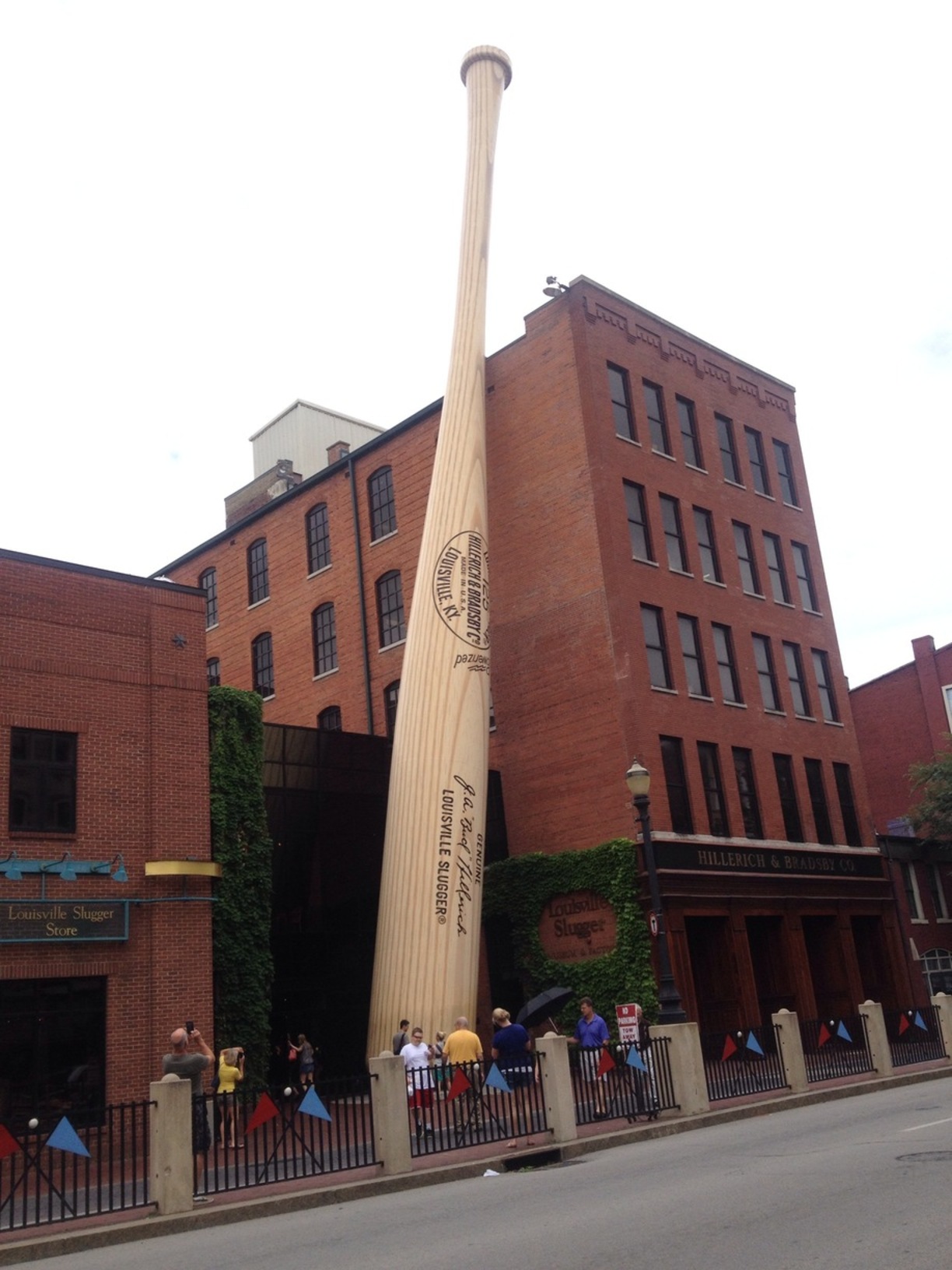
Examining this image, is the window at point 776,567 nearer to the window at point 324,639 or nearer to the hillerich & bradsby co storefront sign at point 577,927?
the hillerich & bradsby co storefront sign at point 577,927

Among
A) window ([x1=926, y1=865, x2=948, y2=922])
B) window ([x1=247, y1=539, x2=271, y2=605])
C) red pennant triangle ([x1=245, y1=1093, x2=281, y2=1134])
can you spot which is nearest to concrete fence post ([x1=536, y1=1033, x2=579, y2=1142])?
red pennant triangle ([x1=245, y1=1093, x2=281, y2=1134])

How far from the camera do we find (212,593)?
41969 mm

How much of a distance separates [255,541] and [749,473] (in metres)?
16.3

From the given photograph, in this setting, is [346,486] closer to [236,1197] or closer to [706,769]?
[706,769]

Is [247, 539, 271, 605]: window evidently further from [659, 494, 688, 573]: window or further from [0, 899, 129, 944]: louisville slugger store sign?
[0, 899, 129, 944]: louisville slugger store sign

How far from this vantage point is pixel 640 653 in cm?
2919

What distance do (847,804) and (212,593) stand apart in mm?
21957

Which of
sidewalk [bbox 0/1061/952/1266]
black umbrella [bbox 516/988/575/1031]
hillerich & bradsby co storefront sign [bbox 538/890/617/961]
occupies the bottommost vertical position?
sidewalk [bbox 0/1061/952/1266]

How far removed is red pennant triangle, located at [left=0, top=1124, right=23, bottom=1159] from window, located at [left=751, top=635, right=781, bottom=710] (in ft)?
81.6

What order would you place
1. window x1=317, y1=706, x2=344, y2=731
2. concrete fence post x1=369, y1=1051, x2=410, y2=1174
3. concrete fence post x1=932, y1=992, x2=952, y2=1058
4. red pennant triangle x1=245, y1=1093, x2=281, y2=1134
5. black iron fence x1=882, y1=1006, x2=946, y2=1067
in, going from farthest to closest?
window x1=317, y1=706, x2=344, y2=731, concrete fence post x1=932, y1=992, x2=952, y2=1058, black iron fence x1=882, y1=1006, x2=946, y2=1067, concrete fence post x1=369, y1=1051, x2=410, y2=1174, red pennant triangle x1=245, y1=1093, x2=281, y2=1134

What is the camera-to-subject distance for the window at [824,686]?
35.3m

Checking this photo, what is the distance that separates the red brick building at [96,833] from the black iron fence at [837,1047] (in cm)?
1067

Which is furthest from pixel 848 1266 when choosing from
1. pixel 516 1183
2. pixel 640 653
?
pixel 640 653

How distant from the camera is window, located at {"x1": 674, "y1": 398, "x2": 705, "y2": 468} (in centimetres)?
3406
